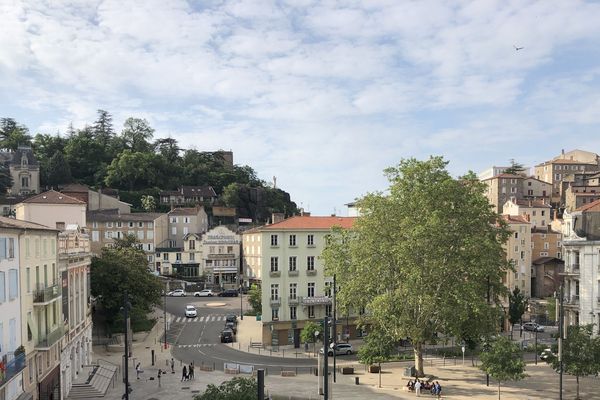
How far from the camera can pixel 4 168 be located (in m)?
114

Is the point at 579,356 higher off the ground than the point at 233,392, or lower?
lower

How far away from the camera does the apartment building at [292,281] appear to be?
52.2m

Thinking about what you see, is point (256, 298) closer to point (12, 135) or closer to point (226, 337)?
point (226, 337)

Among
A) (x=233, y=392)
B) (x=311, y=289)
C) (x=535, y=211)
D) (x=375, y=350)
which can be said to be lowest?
(x=375, y=350)

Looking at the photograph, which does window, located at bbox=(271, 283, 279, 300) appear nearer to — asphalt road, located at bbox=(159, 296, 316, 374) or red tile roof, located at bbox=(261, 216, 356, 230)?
red tile roof, located at bbox=(261, 216, 356, 230)

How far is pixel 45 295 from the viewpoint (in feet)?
99.3

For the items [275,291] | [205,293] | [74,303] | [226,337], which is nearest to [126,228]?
[205,293]

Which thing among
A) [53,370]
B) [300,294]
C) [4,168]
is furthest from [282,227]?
[4,168]

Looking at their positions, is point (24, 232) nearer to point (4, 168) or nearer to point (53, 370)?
point (53, 370)

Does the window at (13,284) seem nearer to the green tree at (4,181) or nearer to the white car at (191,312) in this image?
the white car at (191,312)

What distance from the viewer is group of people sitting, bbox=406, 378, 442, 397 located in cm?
3401

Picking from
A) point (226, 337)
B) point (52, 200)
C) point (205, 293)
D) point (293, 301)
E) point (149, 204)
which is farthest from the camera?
point (149, 204)

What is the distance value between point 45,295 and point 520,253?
228ft

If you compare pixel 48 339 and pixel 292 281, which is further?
pixel 292 281
